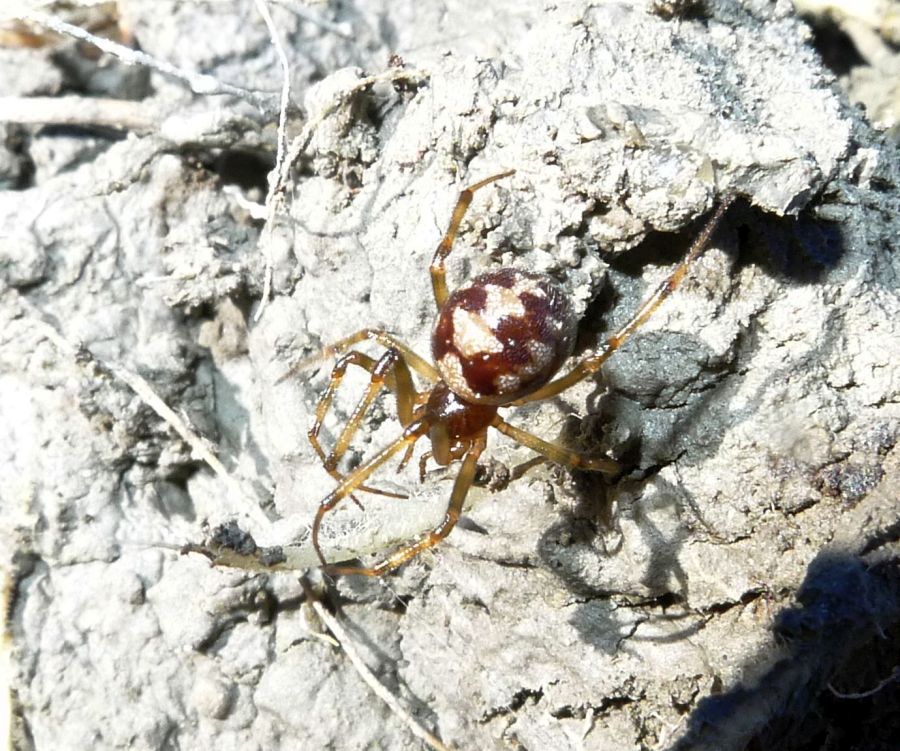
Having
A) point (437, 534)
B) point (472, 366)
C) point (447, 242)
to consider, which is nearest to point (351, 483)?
point (437, 534)

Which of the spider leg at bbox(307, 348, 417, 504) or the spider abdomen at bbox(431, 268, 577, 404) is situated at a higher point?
the spider abdomen at bbox(431, 268, 577, 404)

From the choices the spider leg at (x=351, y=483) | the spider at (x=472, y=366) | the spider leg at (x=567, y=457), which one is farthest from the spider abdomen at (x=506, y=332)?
the spider leg at (x=351, y=483)

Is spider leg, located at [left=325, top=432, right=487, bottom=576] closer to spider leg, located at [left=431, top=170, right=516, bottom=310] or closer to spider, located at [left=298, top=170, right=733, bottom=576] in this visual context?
spider, located at [left=298, top=170, right=733, bottom=576]

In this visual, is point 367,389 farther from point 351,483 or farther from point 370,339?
point 351,483

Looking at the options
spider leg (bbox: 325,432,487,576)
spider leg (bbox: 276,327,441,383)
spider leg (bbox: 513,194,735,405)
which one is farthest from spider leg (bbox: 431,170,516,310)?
spider leg (bbox: 325,432,487,576)

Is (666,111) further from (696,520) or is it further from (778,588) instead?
(778,588)

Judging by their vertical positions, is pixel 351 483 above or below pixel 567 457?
below

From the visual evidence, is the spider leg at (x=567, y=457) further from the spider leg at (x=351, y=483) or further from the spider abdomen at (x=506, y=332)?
the spider leg at (x=351, y=483)
